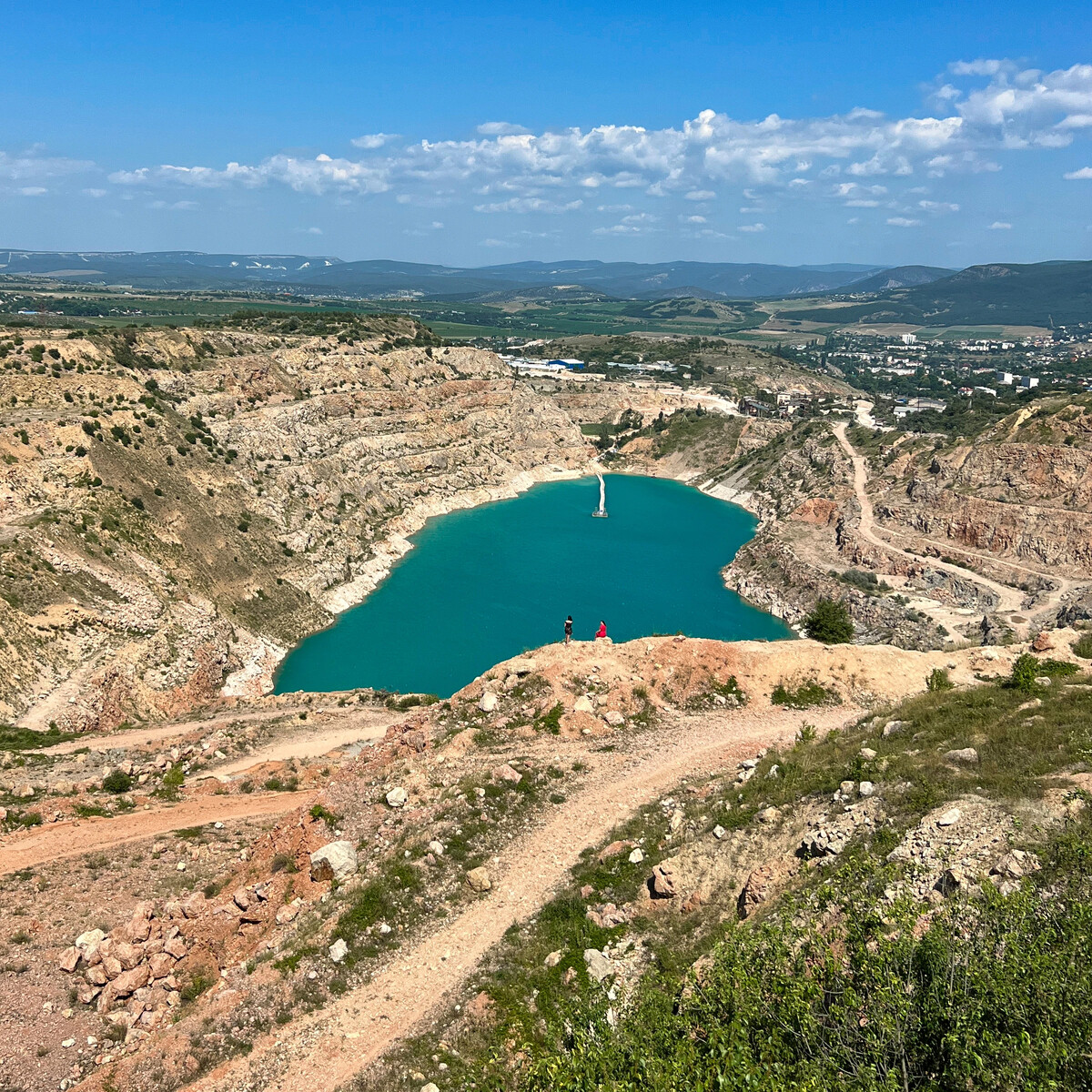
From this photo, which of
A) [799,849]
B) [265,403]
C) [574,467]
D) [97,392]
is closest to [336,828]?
[799,849]

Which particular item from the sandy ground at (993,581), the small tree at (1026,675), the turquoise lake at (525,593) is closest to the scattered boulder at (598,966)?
the small tree at (1026,675)

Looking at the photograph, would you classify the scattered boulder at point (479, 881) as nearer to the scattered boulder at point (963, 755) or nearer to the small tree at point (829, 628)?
the scattered boulder at point (963, 755)

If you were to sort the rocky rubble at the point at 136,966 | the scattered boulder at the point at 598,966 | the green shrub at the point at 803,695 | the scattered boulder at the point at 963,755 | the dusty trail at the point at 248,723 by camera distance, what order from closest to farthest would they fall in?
the scattered boulder at the point at 598,966
the scattered boulder at the point at 963,755
the rocky rubble at the point at 136,966
the green shrub at the point at 803,695
the dusty trail at the point at 248,723

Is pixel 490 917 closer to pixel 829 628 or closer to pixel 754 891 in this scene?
pixel 754 891

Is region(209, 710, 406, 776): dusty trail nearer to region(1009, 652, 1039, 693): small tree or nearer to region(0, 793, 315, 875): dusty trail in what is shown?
region(0, 793, 315, 875): dusty trail

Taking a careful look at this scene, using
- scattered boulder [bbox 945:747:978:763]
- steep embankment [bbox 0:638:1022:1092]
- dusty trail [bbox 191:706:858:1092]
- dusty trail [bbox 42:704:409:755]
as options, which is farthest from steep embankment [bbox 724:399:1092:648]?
scattered boulder [bbox 945:747:978:763]

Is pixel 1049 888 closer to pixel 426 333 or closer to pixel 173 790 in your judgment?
pixel 173 790
